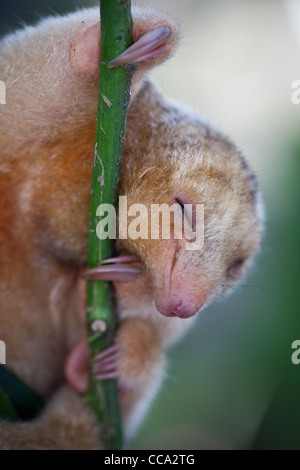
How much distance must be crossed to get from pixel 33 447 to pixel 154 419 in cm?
142

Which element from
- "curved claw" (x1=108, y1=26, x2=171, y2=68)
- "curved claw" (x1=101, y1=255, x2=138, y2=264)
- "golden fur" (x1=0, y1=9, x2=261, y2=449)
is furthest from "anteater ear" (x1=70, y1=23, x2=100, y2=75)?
"curved claw" (x1=101, y1=255, x2=138, y2=264)

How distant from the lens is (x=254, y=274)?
2578mm

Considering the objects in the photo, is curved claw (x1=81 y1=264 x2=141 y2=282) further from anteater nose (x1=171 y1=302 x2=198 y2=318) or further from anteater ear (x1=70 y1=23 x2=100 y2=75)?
anteater ear (x1=70 y1=23 x2=100 y2=75)

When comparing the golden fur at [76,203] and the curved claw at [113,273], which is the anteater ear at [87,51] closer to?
the golden fur at [76,203]

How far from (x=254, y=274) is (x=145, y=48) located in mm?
1383

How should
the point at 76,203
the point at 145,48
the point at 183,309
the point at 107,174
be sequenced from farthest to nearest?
1. the point at 76,203
2. the point at 183,309
3. the point at 107,174
4. the point at 145,48

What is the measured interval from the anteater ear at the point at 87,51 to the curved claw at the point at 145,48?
15cm

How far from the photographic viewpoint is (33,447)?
2.00 meters

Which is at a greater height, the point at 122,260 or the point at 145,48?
the point at 145,48

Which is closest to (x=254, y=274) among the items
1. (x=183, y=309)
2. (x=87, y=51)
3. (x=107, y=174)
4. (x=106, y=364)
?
(x=106, y=364)

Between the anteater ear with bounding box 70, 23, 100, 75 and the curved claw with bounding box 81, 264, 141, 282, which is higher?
the anteater ear with bounding box 70, 23, 100, 75

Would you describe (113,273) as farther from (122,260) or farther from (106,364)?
(106,364)

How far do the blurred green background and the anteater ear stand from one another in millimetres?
967

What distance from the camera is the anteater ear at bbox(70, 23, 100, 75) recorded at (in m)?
1.56
